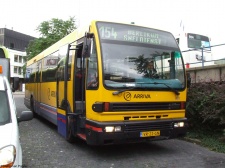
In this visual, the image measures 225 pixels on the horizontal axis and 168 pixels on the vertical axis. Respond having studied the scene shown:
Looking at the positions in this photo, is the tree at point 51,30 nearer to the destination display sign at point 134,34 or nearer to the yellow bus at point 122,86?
the yellow bus at point 122,86

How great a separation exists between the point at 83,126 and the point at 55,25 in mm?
22896

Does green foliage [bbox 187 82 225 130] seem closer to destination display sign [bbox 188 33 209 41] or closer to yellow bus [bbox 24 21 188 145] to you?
yellow bus [bbox 24 21 188 145]

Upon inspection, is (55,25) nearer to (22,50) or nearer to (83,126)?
(83,126)

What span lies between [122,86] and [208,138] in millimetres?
3716

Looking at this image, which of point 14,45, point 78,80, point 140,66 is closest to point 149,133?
point 140,66

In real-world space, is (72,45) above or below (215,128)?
above

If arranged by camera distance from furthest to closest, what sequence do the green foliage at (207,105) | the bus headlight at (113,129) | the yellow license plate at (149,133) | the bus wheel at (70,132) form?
1. the green foliage at (207,105)
2. the bus wheel at (70,132)
3. the yellow license plate at (149,133)
4. the bus headlight at (113,129)

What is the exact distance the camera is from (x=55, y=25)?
1129 inches

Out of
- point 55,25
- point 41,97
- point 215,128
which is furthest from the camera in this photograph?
point 55,25

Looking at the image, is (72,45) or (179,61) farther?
(72,45)

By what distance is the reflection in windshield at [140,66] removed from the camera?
6512 mm

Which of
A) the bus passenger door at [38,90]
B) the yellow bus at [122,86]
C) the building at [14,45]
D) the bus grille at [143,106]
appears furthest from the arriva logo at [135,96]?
the building at [14,45]

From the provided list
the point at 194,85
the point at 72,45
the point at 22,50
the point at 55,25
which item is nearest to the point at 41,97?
the point at 72,45

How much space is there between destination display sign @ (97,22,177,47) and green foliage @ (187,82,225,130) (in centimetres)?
199
